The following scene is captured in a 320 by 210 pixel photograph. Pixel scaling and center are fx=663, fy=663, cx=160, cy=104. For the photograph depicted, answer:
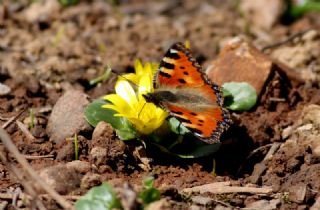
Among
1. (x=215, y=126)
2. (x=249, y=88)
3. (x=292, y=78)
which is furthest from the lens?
(x=292, y=78)

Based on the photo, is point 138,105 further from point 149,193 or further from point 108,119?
point 149,193

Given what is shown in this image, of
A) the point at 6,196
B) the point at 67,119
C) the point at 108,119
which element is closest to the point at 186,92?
the point at 108,119

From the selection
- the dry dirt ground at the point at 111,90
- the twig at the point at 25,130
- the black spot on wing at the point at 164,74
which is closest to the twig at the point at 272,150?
the dry dirt ground at the point at 111,90

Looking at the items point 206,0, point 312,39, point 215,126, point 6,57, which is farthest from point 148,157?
point 206,0

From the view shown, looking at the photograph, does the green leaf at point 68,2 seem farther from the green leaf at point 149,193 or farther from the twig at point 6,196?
the green leaf at point 149,193

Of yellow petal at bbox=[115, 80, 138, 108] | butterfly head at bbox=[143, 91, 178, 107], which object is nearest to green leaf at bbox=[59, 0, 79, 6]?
yellow petal at bbox=[115, 80, 138, 108]

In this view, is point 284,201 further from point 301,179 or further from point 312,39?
point 312,39
